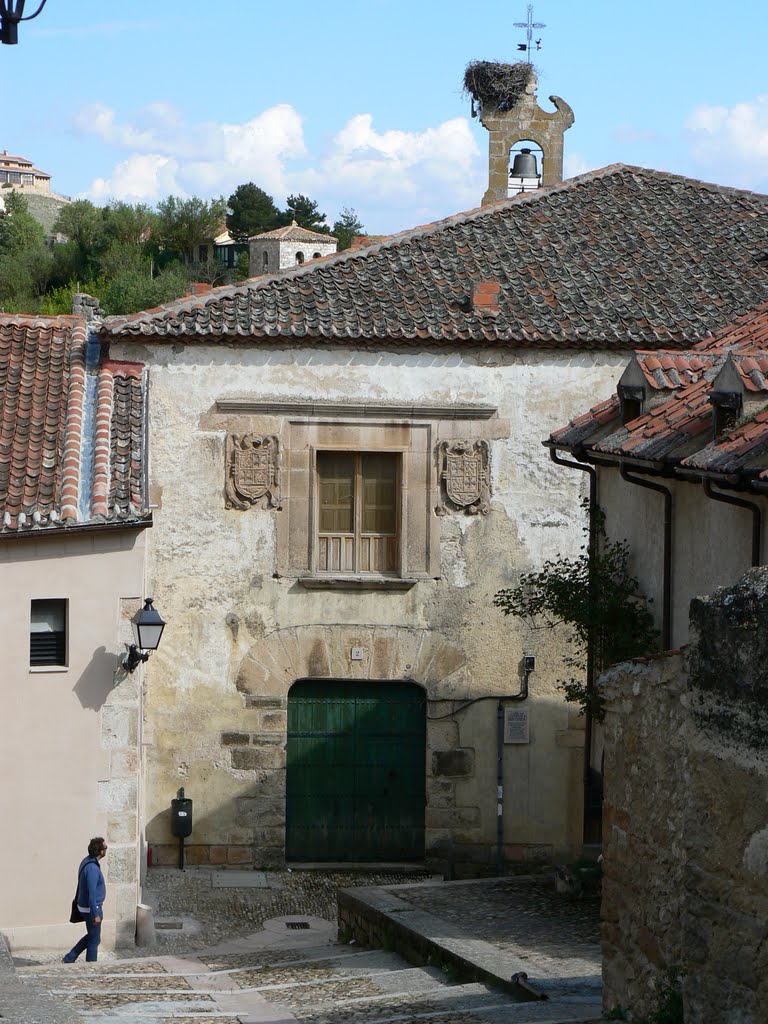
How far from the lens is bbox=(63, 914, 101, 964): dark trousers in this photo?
1320cm

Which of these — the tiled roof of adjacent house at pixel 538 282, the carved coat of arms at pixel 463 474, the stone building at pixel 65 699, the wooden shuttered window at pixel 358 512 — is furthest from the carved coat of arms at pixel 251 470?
the stone building at pixel 65 699

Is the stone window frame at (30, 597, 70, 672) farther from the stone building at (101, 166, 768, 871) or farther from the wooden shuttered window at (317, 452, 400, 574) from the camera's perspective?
the wooden shuttered window at (317, 452, 400, 574)

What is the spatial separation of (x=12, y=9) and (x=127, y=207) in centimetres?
7382

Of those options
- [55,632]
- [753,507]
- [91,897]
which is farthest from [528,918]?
[55,632]

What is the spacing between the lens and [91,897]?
13156 millimetres

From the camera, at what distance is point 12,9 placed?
7.50m

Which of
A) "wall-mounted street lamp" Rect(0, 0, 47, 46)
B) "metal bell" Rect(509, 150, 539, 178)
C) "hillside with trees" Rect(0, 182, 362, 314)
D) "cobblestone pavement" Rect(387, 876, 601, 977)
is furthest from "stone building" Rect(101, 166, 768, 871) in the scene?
"hillside with trees" Rect(0, 182, 362, 314)

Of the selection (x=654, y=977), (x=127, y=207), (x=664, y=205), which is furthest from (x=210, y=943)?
(x=127, y=207)

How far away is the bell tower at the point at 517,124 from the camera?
23984 millimetres

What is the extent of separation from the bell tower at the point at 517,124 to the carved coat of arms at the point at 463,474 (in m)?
7.39

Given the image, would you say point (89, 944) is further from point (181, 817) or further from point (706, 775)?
point (706, 775)

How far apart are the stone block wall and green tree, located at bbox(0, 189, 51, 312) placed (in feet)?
202

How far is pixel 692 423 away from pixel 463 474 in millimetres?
6079

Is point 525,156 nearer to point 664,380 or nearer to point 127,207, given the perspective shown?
point 664,380
